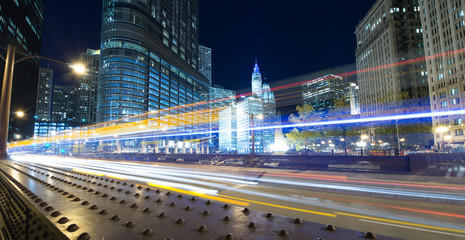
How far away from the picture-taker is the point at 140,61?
110 metres

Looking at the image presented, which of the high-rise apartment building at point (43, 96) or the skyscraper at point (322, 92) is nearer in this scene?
the skyscraper at point (322, 92)

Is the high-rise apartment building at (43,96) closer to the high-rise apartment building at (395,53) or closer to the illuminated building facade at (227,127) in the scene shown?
the illuminated building facade at (227,127)

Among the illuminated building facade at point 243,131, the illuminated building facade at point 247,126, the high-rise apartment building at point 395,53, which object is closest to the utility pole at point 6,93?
the high-rise apartment building at point 395,53

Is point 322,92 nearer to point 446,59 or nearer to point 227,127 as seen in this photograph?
point 227,127

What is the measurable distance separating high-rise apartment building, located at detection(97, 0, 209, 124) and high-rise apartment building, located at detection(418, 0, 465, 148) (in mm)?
109076

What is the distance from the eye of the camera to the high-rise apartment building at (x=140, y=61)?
10149 cm

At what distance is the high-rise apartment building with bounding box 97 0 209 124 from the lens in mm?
101488

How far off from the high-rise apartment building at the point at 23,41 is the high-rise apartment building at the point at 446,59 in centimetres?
12275

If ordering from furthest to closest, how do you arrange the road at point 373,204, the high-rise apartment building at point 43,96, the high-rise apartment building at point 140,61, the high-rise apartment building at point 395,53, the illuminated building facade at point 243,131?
the high-rise apartment building at point 43,96, the illuminated building facade at point 243,131, the high-rise apartment building at point 140,61, the high-rise apartment building at point 395,53, the road at point 373,204

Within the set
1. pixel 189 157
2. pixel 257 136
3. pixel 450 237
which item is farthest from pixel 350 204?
pixel 257 136

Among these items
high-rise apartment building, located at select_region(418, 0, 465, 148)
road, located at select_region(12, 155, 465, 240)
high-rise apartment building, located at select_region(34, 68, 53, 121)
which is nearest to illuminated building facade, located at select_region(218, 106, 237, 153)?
high-rise apartment building, located at select_region(418, 0, 465, 148)

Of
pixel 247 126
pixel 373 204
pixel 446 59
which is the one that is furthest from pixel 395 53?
pixel 373 204

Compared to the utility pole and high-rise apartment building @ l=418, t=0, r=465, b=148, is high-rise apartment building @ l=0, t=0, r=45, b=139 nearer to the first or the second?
the utility pole

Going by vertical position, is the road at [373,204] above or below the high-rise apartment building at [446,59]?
below
